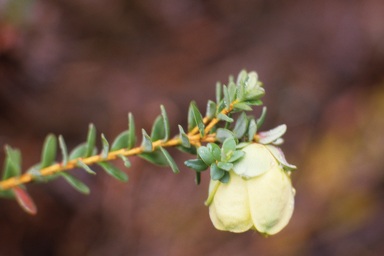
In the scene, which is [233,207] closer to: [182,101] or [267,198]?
[267,198]

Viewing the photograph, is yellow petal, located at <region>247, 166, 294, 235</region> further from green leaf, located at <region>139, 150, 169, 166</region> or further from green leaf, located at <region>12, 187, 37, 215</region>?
green leaf, located at <region>12, 187, 37, 215</region>

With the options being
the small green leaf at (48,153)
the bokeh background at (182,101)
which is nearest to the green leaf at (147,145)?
the small green leaf at (48,153)

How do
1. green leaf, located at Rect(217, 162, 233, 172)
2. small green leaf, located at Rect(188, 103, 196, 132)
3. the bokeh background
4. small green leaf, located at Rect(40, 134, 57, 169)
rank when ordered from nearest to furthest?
green leaf, located at Rect(217, 162, 233, 172) → small green leaf, located at Rect(188, 103, 196, 132) → small green leaf, located at Rect(40, 134, 57, 169) → the bokeh background

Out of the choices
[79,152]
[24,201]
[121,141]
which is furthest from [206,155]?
[24,201]

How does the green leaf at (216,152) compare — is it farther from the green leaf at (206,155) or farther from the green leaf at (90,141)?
the green leaf at (90,141)

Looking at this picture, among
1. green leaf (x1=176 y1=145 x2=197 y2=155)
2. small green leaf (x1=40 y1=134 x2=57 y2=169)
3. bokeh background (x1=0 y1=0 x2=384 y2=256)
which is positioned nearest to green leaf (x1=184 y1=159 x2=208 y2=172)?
green leaf (x1=176 y1=145 x2=197 y2=155)

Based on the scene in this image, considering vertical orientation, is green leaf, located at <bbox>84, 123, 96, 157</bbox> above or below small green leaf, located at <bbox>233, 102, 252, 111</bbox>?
below

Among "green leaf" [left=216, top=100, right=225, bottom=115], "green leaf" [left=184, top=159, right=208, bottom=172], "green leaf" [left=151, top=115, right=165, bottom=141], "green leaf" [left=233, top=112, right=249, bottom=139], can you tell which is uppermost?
"green leaf" [left=216, top=100, right=225, bottom=115]
